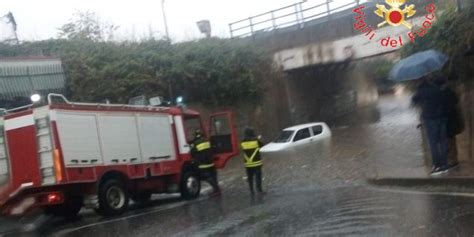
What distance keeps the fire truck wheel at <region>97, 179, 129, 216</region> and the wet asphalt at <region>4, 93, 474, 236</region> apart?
286 millimetres

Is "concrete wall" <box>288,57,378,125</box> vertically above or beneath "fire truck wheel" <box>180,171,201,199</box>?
above

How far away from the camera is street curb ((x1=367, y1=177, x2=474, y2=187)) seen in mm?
9438

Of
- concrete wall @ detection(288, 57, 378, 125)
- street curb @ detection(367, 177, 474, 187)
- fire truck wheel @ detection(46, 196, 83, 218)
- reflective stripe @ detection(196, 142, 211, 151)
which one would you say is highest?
concrete wall @ detection(288, 57, 378, 125)

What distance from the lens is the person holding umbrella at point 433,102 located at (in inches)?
411

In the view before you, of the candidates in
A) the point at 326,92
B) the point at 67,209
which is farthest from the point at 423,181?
the point at 326,92

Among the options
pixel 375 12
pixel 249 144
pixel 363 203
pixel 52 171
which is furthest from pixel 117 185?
pixel 375 12

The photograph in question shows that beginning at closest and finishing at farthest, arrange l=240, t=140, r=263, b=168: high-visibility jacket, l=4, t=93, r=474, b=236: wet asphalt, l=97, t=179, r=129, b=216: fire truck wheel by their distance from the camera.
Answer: l=4, t=93, r=474, b=236: wet asphalt → l=97, t=179, r=129, b=216: fire truck wheel → l=240, t=140, r=263, b=168: high-visibility jacket

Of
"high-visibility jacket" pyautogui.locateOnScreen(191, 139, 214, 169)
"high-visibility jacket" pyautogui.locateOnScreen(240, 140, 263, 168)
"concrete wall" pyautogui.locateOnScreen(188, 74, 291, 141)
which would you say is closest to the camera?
"high-visibility jacket" pyautogui.locateOnScreen(240, 140, 263, 168)

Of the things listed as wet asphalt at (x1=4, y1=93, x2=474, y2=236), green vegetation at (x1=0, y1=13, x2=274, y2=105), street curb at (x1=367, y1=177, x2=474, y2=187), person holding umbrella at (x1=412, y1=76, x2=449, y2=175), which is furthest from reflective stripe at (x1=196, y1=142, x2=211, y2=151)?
green vegetation at (x1=0, y1=13, x2=274, y2=105)

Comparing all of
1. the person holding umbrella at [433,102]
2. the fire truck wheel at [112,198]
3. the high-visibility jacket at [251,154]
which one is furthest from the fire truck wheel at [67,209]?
the person holding umbrella at [433,102]

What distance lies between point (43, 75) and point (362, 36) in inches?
593

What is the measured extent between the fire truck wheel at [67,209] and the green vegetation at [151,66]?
12.1 meters

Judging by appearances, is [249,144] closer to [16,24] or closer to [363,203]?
[363,203]

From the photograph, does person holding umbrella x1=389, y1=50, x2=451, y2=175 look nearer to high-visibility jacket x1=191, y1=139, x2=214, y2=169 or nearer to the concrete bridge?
high-visibility jacket x1=191, y1=139, x2=214, y2=169
